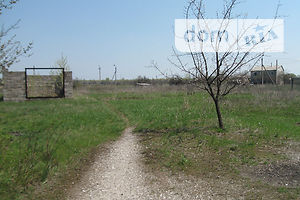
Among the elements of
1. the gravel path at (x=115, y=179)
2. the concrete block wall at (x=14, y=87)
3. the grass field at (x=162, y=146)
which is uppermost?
the concrete block wall at (x=14, y=87)

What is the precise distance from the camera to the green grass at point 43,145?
3904mm

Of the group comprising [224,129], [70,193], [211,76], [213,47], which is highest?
[213,47]

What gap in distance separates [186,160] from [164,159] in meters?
0.46

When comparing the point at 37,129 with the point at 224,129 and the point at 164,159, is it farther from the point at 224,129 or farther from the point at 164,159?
the point at 224,129

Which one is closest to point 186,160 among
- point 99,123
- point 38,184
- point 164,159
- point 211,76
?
point 164,159

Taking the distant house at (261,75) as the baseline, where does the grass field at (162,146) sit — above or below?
below

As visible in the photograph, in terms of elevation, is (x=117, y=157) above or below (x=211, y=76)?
below

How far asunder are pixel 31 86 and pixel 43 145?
42.9 feet

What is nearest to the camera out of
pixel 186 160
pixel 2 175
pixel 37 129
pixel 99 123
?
pixel 2 175

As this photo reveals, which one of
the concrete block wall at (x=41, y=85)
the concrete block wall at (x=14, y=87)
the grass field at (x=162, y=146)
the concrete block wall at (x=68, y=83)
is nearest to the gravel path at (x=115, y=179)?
the grass field at (x=162, y=146)

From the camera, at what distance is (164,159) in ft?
16.2

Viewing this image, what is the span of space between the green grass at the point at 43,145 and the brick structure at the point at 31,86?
750 cm

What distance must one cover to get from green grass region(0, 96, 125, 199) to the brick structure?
24.6 feet

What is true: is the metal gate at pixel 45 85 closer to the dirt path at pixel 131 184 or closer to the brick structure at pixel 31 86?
the brick structure at pixel 31 86
